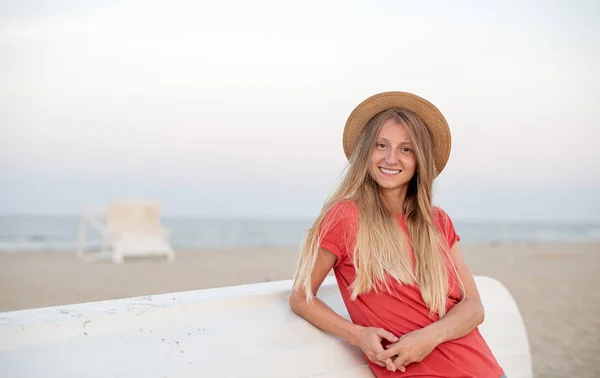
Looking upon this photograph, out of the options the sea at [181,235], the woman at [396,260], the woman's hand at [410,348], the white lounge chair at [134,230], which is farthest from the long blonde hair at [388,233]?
the sea at [181,235]

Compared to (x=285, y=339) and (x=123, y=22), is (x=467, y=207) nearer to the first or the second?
(x=123, y=22)

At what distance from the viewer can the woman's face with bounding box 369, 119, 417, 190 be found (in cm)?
204

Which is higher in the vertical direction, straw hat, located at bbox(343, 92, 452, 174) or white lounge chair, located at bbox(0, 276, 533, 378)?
straw hat, located at bbox(343, 92, 452, 174)

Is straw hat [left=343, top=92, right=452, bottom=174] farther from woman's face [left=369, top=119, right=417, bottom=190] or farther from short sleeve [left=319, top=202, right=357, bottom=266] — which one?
short sleeve [left=319, top=202, right=357, bottom=266]

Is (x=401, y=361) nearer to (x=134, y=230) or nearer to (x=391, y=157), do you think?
(x=391, y=157)

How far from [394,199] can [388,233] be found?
0.21 m

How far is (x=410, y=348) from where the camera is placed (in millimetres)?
1735

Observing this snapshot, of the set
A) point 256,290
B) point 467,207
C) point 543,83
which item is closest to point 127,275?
point 256,290

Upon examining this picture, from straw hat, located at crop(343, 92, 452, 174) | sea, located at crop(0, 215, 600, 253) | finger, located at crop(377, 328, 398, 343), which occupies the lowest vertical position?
sea, located at crop(0, 215, 600, 253)

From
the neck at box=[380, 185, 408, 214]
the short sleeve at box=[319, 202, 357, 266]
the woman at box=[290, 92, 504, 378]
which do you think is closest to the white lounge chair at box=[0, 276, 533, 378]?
the woman at box=[290, 92, 504, 378]

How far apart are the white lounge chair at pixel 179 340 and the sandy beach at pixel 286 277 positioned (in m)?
2.70

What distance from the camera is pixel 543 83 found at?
13.7 metres

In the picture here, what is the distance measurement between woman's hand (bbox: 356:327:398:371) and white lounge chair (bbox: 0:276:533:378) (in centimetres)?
11

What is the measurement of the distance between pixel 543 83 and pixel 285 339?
13542 millimetres
